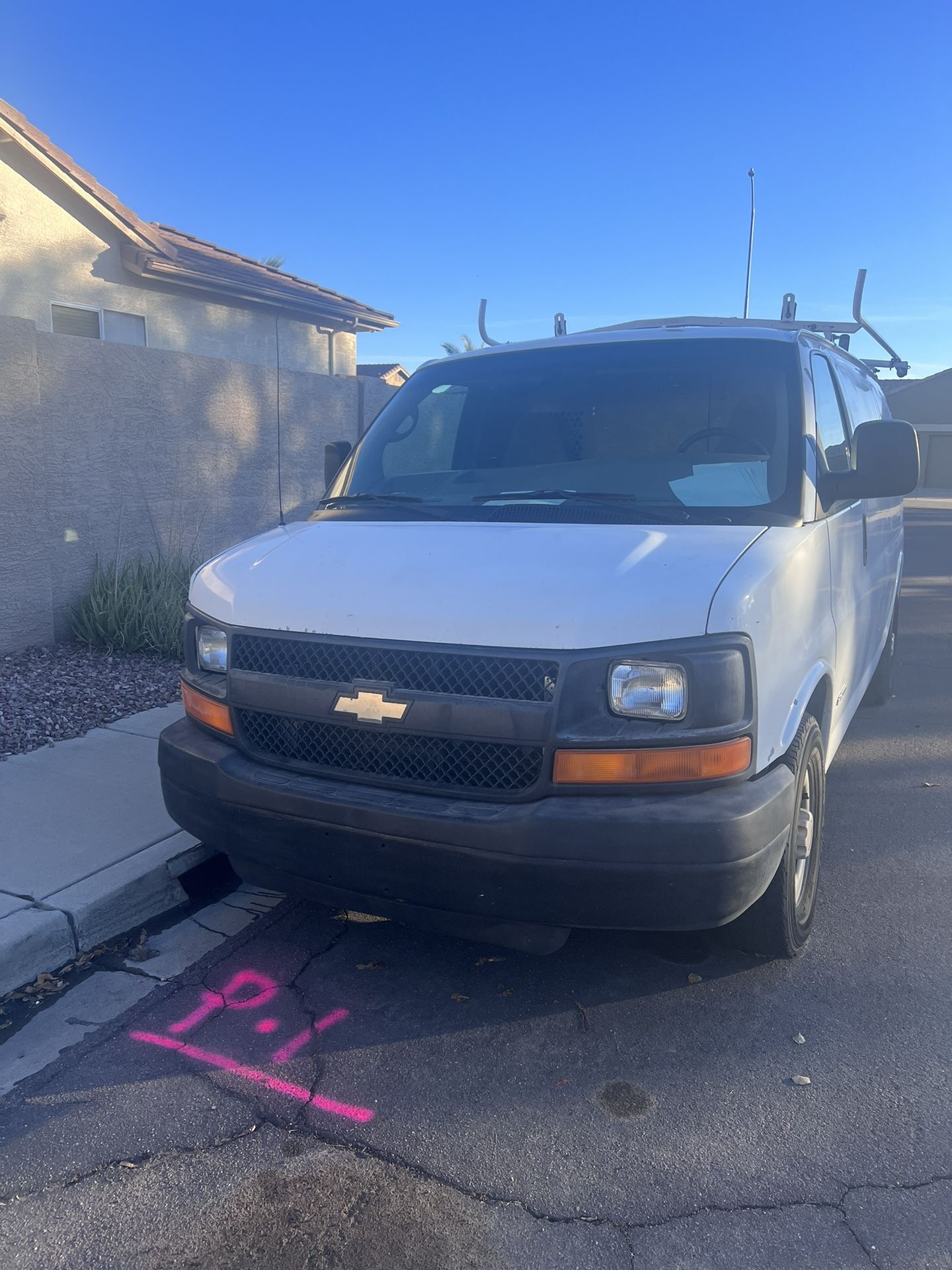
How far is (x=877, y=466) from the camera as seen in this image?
3676 mm

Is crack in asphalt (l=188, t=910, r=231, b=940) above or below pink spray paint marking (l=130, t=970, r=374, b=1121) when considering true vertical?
below

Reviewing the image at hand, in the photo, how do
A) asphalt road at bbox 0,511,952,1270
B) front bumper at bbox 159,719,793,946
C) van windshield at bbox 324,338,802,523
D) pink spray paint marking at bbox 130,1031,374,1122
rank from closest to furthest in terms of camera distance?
asphalt road at bbox 0,511,952,1270 → front bumper at bbox 159,719,793,946 → pink spray paint marking at bbox 130,1031,374,1122 → van windshield at bbox 324,338,802,523

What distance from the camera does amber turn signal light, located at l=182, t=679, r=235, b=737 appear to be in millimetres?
3246

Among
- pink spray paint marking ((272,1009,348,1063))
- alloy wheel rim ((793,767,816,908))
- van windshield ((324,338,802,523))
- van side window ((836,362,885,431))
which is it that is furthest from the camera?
van side window ((836,362,885,431))

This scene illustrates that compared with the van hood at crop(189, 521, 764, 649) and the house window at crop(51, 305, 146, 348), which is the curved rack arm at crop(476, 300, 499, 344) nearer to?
the van hood at crop(189, 521, 764, 649)

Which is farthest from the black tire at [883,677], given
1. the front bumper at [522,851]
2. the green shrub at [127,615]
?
the green shrub at [127,615]

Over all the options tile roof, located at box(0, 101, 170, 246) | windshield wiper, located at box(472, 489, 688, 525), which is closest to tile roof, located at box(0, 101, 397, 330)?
tile roof, located at box(0, 101, 170, 246)

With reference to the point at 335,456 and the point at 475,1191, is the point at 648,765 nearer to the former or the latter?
the point at 475,1191

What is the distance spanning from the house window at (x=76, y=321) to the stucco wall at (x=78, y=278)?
10 cm

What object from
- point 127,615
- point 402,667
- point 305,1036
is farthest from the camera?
point 127,615

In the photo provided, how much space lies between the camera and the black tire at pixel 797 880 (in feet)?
10.1

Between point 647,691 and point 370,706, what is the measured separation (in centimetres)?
80

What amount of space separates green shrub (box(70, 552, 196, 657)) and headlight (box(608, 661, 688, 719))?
4.82 meters

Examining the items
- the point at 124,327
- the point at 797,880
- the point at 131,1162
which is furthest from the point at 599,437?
the point at 124,327
